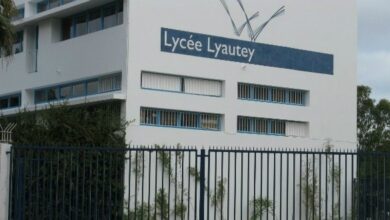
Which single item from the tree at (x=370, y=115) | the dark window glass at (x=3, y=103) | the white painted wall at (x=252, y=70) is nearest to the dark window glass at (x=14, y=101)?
the dark window glass at (x=3, y=103)

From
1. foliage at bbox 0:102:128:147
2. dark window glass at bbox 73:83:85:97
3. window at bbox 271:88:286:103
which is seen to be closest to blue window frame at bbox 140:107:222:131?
foliage at bbox 0:102:128:147

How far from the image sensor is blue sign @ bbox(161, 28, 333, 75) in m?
25.7

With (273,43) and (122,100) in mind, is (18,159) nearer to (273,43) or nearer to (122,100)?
(122,100)

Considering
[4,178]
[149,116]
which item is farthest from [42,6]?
[4,178]

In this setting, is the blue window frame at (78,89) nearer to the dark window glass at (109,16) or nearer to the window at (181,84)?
the window at (181,84)

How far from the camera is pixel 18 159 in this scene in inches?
548

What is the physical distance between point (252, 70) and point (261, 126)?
84.1 inches

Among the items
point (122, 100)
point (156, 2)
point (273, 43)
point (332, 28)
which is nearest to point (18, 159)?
point (122, 100)

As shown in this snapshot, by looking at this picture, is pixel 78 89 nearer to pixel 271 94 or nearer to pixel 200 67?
pixel 200 67

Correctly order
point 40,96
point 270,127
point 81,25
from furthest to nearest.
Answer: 1. point 40,96
2. point 81,25
3. point 270,127

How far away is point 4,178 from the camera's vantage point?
14.0 meters

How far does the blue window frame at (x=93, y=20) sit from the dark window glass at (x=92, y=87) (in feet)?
6.78

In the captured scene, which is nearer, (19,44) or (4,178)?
(4,178)

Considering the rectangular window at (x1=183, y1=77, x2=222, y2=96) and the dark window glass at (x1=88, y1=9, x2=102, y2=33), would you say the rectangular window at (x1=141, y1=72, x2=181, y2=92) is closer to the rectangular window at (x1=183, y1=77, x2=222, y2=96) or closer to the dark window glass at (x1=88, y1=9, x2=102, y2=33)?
the rectangular window at (x1=183, y1=77, x2=222, y2=96)
